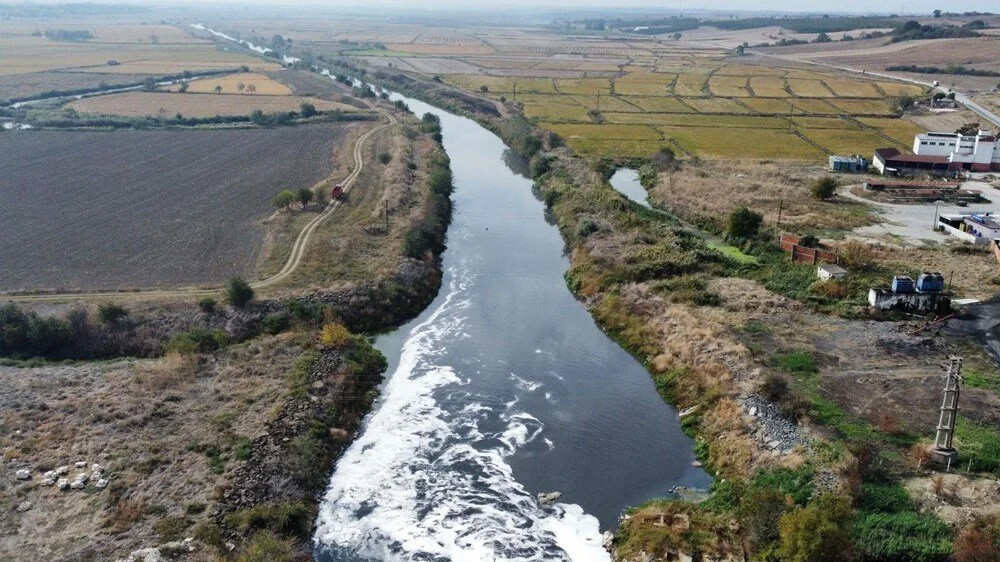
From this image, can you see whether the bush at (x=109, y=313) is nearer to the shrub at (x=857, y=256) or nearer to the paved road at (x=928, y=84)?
the shrub at (x=857, y=256)

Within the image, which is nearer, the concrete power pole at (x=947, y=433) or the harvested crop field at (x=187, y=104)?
the concrete power pole at (x=947, y=433)

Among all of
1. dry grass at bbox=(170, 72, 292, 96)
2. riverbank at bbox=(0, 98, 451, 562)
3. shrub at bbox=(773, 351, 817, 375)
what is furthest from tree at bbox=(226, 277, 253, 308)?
dry grass at bbox=(170, 72, 292, 96)

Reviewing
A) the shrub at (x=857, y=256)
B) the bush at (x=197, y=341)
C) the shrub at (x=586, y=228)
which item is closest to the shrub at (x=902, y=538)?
the shrub at (x=857, y=256)

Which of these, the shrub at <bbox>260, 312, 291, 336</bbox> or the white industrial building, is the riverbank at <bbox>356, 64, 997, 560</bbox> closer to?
the shrub at <bbox>260, 312, 291, 336</bbox>

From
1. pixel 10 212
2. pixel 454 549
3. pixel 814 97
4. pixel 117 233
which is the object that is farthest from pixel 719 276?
pixel 814 97

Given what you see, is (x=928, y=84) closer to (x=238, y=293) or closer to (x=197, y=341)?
(x=238, y=293)

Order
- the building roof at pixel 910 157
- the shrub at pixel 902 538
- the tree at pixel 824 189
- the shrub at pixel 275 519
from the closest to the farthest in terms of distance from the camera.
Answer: the shrub at pixel 902 538 < the shrub at pixel 275 519 < the tree at pixel 824 189 < the building roof at pixel 910 157

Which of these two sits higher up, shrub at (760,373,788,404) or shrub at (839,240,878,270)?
shrub at (839,240,878,270)
